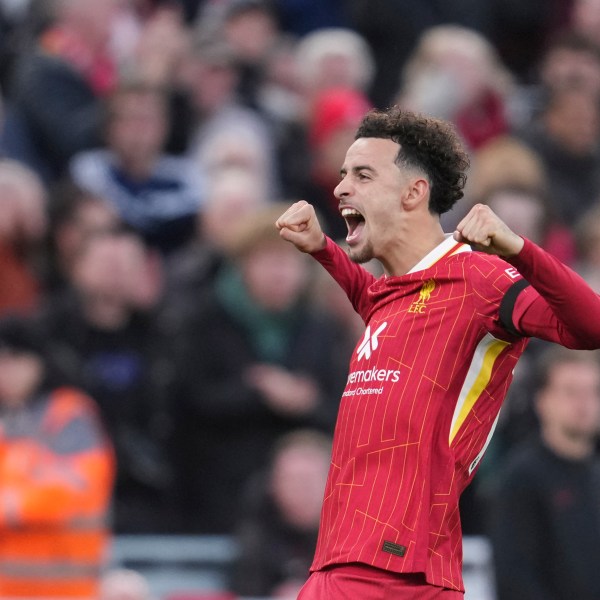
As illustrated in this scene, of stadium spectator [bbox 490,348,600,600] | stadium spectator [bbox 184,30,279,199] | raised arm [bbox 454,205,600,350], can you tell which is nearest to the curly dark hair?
raised arm [bbox 454,205,600,350]

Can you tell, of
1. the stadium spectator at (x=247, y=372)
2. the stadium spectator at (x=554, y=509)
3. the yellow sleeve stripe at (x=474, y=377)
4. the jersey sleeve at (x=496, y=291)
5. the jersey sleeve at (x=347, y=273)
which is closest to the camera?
the jersey sleeve at (x=496, y=291)

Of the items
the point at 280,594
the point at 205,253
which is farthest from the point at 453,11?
the point at 280,594

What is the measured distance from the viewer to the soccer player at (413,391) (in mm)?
4270

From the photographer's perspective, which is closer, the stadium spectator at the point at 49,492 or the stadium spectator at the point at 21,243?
the stadium spectator at the point at 49,492

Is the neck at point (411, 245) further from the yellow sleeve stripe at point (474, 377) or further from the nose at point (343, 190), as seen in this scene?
the yellow sleeve stripe at point (474, 377)

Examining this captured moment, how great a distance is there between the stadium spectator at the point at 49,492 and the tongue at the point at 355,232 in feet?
9.11

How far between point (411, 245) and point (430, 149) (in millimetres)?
278

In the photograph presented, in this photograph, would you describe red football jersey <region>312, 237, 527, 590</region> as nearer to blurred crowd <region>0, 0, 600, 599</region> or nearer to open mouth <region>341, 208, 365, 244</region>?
open mouth <region>341, 208, 365, 244</region>

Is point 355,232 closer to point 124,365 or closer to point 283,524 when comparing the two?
point 283,524

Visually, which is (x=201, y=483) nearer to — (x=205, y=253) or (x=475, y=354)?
(x=205, y=253)

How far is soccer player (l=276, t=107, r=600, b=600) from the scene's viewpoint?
14.0 ft

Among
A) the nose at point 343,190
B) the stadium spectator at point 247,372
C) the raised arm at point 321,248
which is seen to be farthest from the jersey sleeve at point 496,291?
the stadium spectator at point 247,372

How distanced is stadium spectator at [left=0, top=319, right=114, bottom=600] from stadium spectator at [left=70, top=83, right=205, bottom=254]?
1.73 meters

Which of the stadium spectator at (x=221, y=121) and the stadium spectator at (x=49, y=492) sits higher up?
the stadium spectator at (x=221, y=121)
